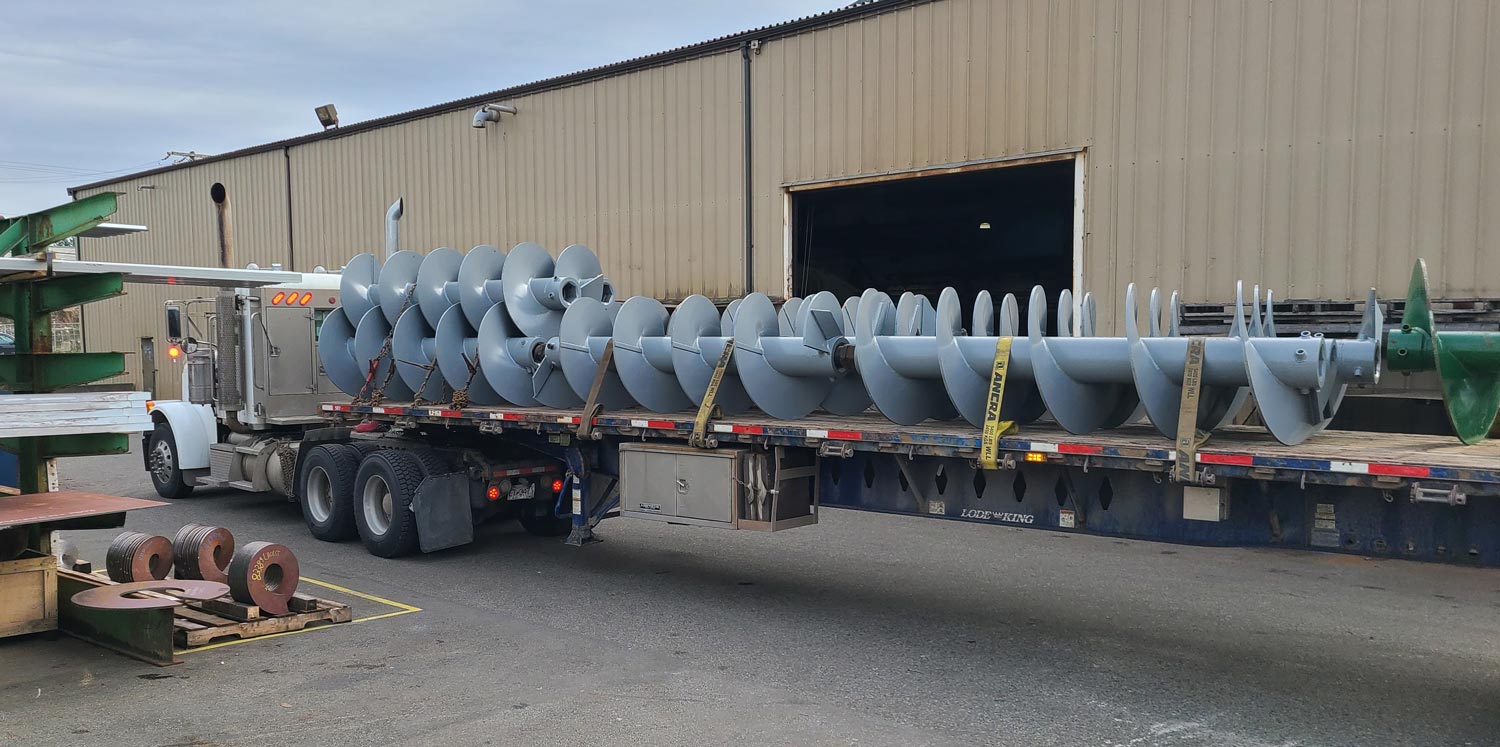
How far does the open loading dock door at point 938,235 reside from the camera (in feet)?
52.6

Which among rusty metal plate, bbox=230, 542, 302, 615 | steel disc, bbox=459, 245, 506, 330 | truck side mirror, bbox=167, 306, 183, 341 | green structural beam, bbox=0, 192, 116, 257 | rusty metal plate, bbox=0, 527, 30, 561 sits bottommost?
rusty metal plate, bbox=230, 542, 302, 615

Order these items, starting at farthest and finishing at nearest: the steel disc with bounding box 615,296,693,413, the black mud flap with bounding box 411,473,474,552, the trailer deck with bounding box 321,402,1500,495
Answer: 1. the black mud flap with bounding box 411,473,474,552
2. the steel disc with bounding box 615,296,693,413
3. the trailer deck with bounding box 321,402,1500,495

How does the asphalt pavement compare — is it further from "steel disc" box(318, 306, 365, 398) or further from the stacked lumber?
"steel disc" box(318, 306, 365, 398)

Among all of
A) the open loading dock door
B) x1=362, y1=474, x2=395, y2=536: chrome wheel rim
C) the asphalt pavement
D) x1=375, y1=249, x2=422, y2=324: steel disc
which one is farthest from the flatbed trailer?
the open loading dock door

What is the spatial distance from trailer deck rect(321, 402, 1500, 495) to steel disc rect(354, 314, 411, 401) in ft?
7.58

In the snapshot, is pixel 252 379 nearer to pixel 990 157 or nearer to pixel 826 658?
pixel 826 658

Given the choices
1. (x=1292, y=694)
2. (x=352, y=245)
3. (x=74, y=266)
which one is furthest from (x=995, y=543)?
(x=352, y=245)

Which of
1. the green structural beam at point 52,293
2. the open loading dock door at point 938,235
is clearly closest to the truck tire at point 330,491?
the green structural beam at point 52,293

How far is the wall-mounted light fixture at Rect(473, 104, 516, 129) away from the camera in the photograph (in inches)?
712

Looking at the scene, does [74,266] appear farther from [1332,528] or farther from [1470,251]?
[1470,251]

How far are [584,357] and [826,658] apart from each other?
349 cm

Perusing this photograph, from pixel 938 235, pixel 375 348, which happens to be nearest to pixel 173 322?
pixel 375 348

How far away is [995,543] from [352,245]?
15259 mm

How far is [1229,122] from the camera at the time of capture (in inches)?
442
